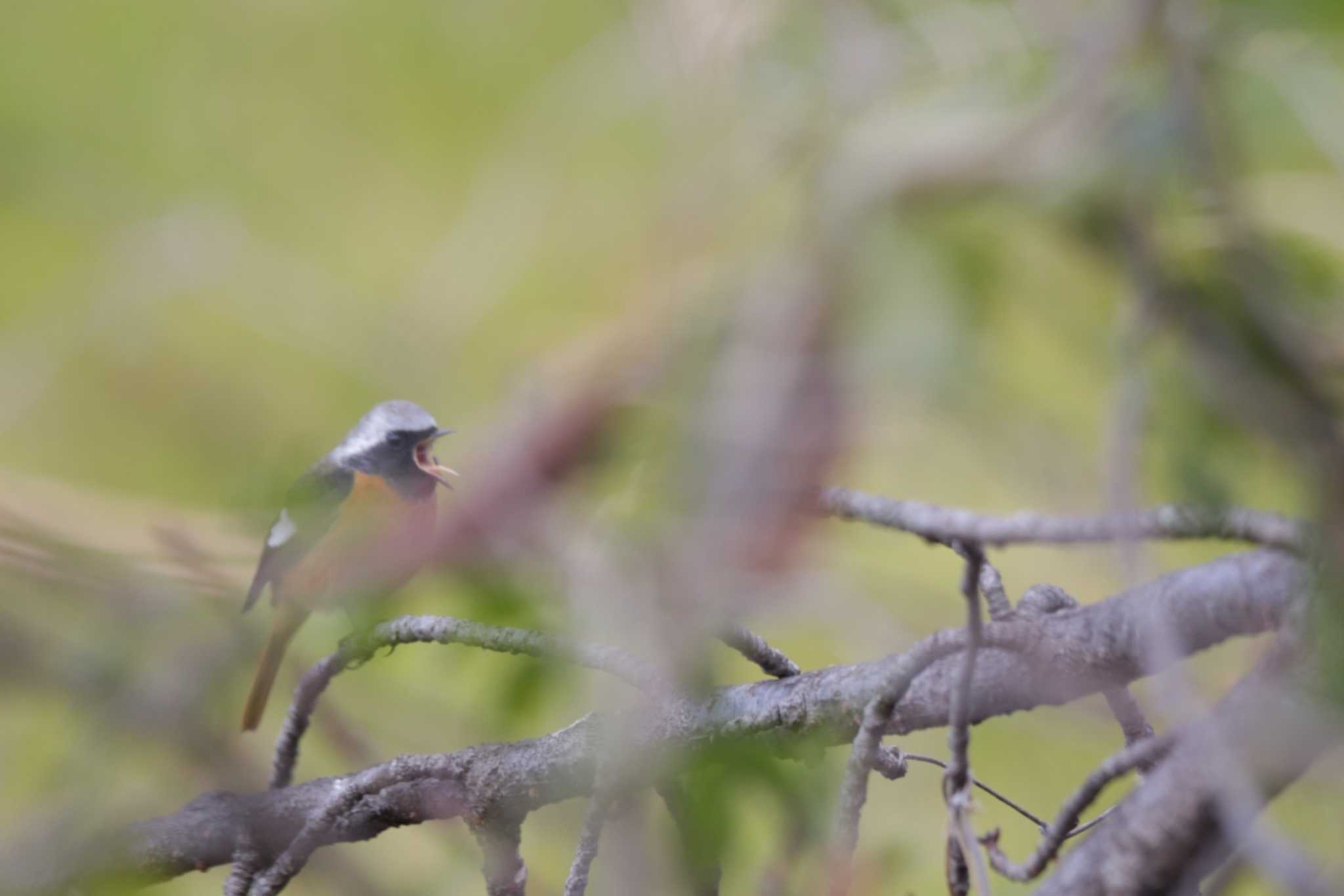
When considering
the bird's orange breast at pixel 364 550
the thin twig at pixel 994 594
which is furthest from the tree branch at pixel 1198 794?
the bird's orange breast at pixel 364 550

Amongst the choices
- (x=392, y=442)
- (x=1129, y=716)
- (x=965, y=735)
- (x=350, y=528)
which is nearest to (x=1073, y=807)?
(x=965, y=735)

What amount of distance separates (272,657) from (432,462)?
0.20 m

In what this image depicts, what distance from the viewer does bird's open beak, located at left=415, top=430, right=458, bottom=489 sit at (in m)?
0.67

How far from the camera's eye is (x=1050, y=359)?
89 cm

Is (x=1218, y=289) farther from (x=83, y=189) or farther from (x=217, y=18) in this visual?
(x=217, y=18)

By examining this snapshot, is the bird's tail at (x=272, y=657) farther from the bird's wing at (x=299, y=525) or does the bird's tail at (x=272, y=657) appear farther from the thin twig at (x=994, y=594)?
the thin twig at (x=994, y=594)

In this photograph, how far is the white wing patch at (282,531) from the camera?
56cm

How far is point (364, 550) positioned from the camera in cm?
62

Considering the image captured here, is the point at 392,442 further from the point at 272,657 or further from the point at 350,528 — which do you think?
the point at 272,657

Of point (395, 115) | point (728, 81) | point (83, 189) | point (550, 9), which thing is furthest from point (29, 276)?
point (728, 81)

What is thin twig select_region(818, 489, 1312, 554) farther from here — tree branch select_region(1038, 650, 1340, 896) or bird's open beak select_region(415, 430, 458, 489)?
bird's open beak select_region(415, 430, 458, 489)

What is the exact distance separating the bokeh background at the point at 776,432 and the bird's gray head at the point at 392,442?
3cm

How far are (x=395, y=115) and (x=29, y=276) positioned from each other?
71 centimetres

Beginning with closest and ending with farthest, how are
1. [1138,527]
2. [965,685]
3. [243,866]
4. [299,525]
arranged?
1. [1138,527]
2. [965,685]
3. [299,525]
4. [243,866]
